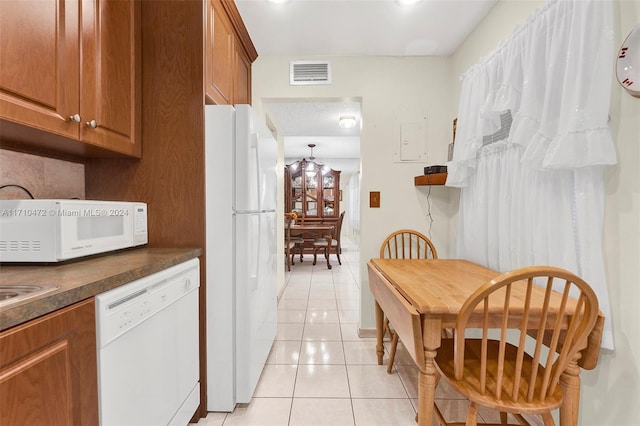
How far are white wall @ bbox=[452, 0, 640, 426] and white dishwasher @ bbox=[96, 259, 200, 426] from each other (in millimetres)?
1770

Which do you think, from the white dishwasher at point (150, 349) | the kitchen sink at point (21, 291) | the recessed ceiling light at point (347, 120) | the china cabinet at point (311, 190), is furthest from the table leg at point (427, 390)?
the china cabinet at point (311, 190)

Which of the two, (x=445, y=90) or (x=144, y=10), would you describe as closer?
(x=144, y=10)

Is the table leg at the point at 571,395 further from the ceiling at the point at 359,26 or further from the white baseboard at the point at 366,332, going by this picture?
the ceiling at the point at 359,26

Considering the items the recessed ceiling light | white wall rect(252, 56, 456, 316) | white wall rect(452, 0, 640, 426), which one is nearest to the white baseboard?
white wall rect(252, 56, 456, 316)

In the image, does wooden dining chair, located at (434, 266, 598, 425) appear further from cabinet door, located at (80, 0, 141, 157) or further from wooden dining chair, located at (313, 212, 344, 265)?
wooden dining chair, located at (313, 212, 344, 265)

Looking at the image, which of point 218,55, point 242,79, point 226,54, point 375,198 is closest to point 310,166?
point 375,198

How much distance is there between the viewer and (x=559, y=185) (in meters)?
1.31

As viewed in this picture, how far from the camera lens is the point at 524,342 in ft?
3.23

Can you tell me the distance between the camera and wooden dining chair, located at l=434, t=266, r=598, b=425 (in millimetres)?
967

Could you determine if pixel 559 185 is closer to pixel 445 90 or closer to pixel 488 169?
pixel 488 169

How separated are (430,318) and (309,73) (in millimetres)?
2220

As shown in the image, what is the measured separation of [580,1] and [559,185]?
0.75 m

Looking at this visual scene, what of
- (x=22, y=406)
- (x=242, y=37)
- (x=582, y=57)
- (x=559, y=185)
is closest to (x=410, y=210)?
(x=559, y=185)

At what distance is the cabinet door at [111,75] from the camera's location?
120cm
